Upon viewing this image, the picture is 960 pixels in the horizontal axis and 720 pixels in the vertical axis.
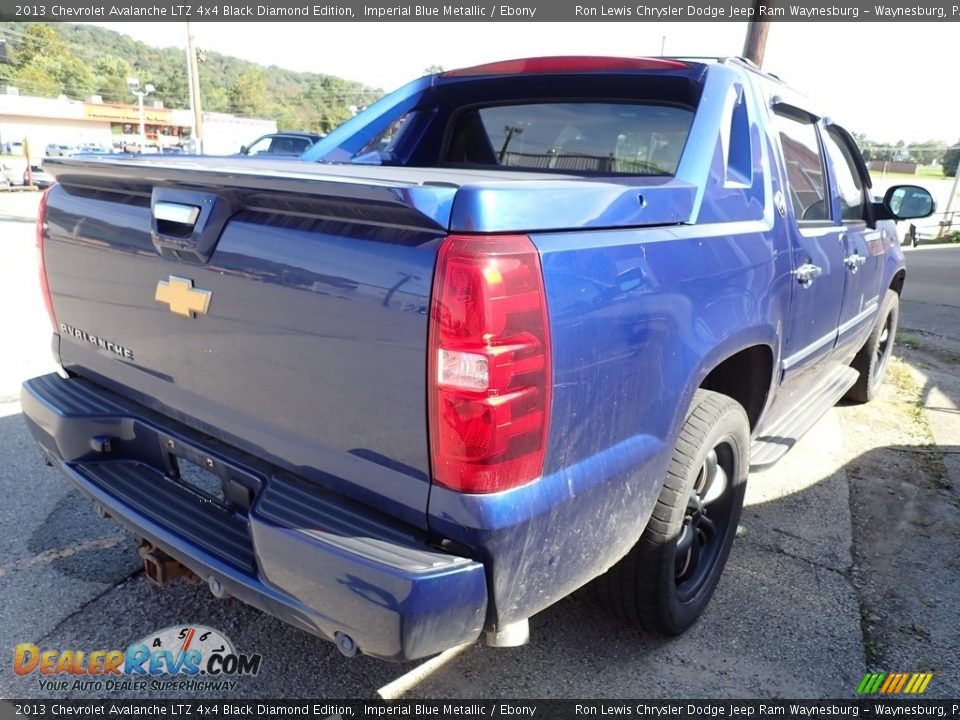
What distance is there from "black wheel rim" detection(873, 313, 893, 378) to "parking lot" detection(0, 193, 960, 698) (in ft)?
5.50

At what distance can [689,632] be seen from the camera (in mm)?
2627

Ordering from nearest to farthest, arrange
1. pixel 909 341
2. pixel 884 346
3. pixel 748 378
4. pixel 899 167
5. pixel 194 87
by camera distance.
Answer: pixel 748 378 → pixel 884 346 → pixel 909 341 → pixel 194 87 → pixel 899 167

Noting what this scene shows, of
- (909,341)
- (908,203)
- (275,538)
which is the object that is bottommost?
(909,341)

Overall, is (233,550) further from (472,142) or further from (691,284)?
(472,142)

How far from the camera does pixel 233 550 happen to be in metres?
1.88

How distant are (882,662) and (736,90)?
2.16 meters

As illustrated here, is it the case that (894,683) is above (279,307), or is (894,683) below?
below

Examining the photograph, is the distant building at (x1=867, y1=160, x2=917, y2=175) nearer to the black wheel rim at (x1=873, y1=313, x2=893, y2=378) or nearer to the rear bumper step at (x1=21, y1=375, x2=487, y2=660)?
the black wheel rim at (x1=873, y1=313, x2=893, y2=378)

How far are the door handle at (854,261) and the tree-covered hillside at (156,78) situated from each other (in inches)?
2685

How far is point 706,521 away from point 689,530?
186 millimetres

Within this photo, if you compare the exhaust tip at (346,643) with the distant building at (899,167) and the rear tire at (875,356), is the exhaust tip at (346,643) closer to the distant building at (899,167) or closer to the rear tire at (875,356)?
the rear tire at (875,356)

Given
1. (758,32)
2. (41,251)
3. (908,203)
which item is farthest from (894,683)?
(758,32)

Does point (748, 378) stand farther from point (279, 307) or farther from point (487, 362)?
point (279, 307)

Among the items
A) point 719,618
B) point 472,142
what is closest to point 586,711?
point 719,618
